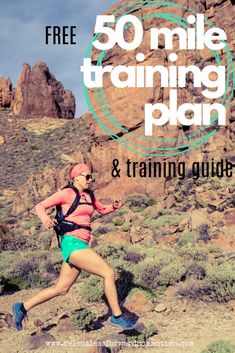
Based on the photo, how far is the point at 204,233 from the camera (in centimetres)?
1088

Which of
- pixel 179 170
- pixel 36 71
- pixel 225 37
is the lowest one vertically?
pixel 179 170

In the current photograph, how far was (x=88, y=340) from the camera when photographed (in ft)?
17.9

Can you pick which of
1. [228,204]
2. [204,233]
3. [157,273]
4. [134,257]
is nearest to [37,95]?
[228,204]

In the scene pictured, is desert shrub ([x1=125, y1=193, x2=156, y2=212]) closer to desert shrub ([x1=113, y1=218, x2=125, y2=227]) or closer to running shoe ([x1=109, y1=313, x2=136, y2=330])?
desert shrub ([x1=113, y1=218, x2=125, y2=227])

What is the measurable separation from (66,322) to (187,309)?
1802 millimetres

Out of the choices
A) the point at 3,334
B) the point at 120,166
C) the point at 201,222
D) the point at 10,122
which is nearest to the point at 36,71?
the point at 10,122

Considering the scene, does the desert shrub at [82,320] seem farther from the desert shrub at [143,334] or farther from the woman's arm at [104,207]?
the woman's arm at [104,207]

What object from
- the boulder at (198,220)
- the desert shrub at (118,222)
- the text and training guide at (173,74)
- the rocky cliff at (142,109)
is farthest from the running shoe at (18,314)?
the text and training guide at (173,74)

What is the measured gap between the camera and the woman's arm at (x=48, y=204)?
430 centimetres

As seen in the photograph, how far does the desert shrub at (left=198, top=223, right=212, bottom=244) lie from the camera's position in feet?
34.0

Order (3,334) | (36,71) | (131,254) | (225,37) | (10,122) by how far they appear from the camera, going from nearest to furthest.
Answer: (3,334) < (131,254) < (225,37) < (10,122) < (36,71)

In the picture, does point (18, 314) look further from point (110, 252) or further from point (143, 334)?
point (110, 252)

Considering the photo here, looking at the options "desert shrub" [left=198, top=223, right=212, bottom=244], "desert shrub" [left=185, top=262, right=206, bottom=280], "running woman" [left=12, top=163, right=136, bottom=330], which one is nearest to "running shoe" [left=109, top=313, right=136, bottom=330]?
"running woman" [left=12, top=163, right=136, bottom=330]

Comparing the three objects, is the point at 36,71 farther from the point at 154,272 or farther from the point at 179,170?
the point at 154,272
